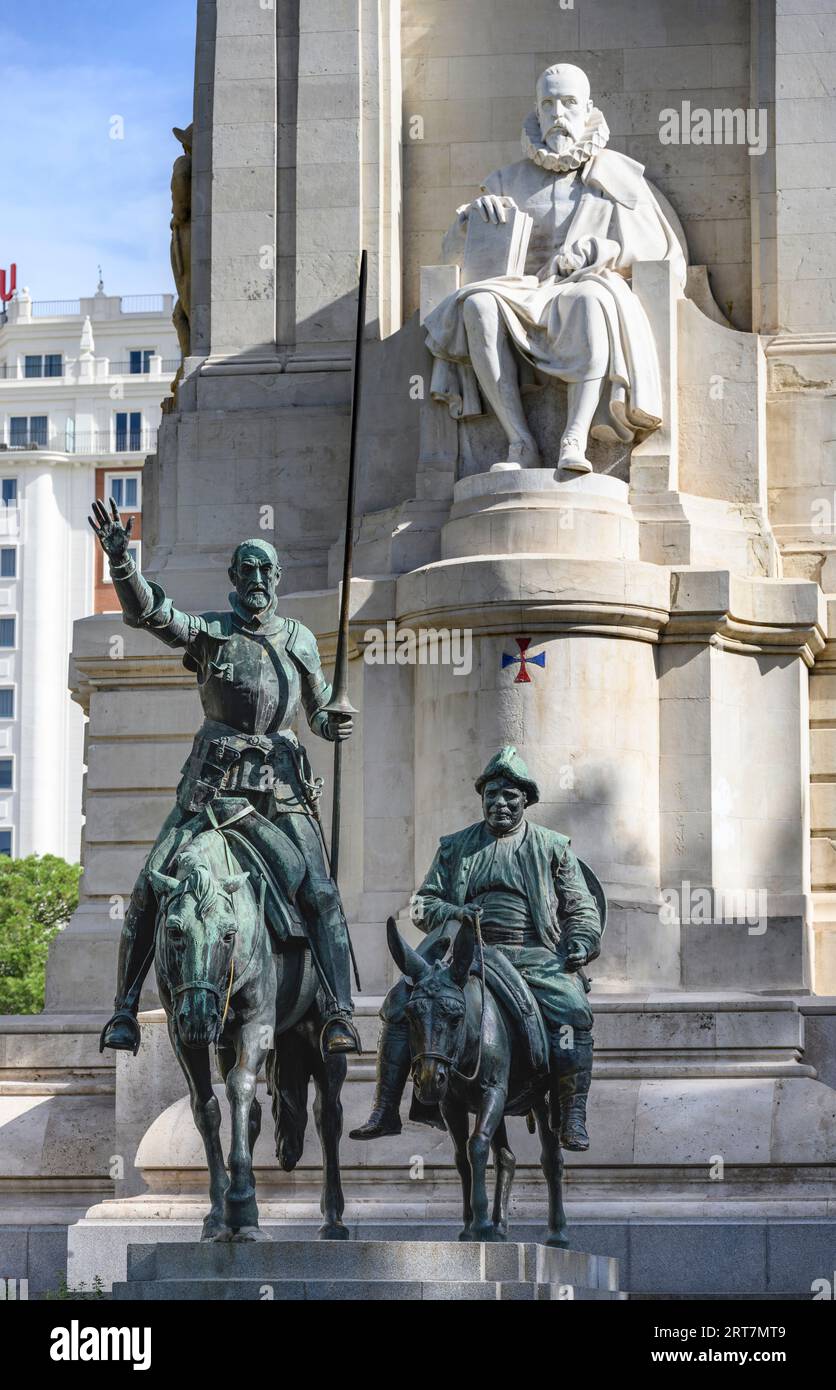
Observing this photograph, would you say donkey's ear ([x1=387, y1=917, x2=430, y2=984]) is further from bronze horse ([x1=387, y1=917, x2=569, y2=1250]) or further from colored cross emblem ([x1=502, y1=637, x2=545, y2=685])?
colored cross emblem ([x1=502, y1=637, x2=545, y2=685])

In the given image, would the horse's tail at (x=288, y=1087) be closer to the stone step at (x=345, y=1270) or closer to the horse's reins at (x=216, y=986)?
the horse's reins at (x=216, y=986)

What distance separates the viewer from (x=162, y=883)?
64.2ft

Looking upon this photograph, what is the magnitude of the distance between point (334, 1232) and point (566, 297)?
442 inches

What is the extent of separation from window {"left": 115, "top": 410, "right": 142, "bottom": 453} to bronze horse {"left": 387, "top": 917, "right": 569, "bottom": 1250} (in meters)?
74.2

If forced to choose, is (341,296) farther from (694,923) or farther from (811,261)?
(694,923)

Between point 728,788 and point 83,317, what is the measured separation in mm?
74121

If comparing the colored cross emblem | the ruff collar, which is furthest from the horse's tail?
the ruff collar

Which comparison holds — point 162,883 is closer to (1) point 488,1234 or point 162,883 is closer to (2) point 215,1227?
(2) point 215,1227

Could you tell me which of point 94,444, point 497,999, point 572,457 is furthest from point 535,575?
point 94,444

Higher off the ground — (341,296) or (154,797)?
(341,296)

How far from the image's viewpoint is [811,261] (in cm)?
2980
